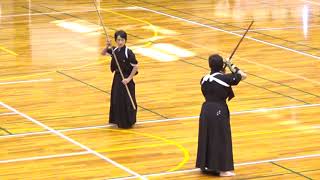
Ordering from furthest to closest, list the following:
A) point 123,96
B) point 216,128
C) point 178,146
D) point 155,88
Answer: point 155,88
point 123,96
point 178,146
point 216,128

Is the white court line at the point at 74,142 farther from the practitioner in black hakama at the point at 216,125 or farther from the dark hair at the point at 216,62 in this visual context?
the dark hair at the point at 216,62

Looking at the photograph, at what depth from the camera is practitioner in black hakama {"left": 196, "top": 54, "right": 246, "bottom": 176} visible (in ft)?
43.4

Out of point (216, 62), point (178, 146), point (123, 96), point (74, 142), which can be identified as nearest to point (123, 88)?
point (123, 96)

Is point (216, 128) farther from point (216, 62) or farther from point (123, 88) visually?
point (123, 88)

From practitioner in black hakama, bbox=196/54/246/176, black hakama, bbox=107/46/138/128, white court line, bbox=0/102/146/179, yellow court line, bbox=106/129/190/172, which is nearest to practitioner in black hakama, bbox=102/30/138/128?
black hakama, bbox=107/46/138/128

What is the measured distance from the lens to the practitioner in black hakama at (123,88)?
51.0ft

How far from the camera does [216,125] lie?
43.5 feet

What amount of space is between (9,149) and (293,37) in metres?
10.3

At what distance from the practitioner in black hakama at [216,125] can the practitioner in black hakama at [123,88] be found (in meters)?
2.38

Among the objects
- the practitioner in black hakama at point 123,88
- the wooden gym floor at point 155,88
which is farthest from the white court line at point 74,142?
the practitioner in black hakama at point 123,88

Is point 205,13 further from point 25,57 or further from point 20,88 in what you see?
point 20,88

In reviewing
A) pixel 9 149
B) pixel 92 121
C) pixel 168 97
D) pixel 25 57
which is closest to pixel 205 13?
pixel 25 57

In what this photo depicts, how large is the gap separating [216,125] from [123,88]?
2.78 m

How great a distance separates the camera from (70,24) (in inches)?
960
